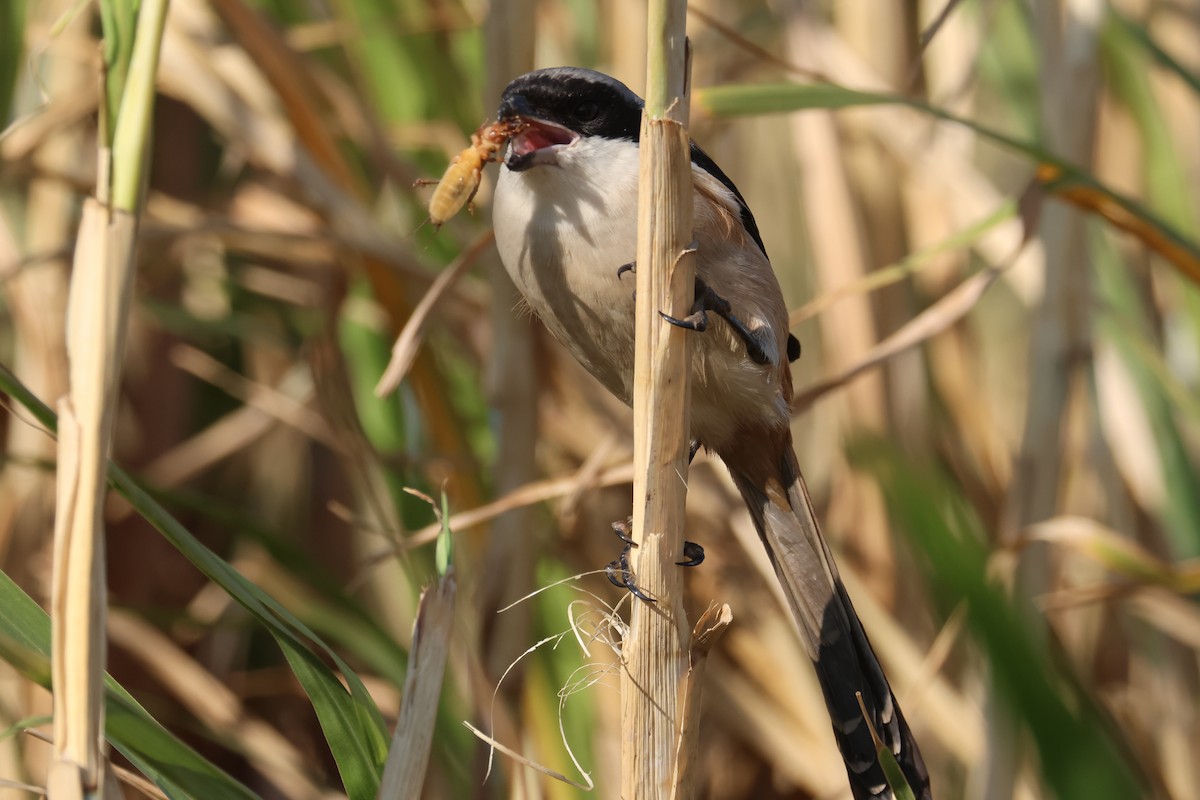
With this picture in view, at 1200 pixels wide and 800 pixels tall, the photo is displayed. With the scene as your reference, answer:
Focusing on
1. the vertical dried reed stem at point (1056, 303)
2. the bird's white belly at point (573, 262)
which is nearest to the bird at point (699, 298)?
the bird's white belly at point (573, 262)

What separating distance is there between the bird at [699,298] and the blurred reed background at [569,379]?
0.45 feet

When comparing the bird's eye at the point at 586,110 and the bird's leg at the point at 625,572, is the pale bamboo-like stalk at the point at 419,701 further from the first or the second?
the bird's eye at the point at 586,110

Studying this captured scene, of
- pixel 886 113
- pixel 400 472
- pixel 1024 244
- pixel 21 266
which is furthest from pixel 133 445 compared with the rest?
pixel 1024 244

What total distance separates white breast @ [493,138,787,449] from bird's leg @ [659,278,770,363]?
2cm

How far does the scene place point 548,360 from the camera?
1956 millimetres

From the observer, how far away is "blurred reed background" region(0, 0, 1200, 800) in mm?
1683

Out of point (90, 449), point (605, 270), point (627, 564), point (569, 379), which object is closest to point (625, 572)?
point (627, 564)

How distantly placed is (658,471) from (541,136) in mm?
543

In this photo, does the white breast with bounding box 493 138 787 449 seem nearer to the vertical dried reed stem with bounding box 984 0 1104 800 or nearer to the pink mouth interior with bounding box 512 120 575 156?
the pink mouth interior with bounding box 512 120 575 156

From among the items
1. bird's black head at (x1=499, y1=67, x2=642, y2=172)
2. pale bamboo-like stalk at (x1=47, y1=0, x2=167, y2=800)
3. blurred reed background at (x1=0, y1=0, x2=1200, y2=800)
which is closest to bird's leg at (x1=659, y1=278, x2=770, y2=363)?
blurred reed background at (x1=0, y1=0, x2=1200, y2=800)

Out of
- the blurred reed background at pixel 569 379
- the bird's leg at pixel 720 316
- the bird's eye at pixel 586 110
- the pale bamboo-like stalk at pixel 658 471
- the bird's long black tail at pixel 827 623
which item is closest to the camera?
the pale bamboo-like stalk at pixel 658 471

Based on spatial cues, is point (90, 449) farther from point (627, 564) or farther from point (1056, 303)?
point (1056, 303)

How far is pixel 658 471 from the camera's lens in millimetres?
985

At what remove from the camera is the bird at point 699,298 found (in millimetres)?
1302
